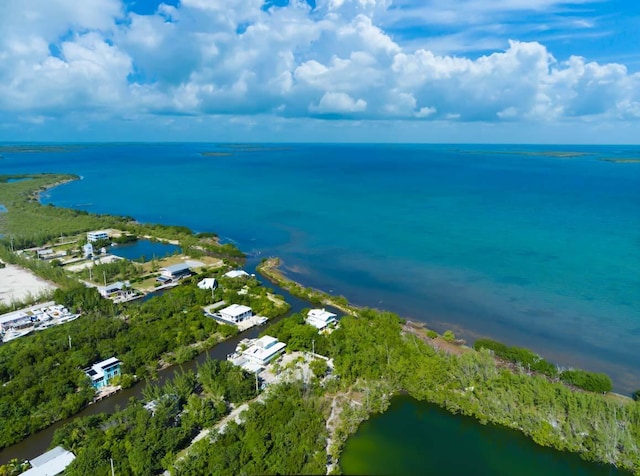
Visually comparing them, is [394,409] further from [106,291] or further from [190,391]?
[106,291]

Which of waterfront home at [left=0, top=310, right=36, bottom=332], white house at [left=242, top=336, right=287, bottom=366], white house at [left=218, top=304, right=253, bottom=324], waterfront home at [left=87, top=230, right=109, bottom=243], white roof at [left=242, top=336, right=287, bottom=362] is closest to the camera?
white house at [left=242, top=336, right=287, bottom=366]

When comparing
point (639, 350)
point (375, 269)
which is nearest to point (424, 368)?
point (639, 350)

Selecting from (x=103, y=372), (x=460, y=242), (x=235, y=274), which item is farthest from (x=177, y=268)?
(x=460, y=242)

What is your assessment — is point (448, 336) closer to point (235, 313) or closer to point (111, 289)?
point (235, 313)

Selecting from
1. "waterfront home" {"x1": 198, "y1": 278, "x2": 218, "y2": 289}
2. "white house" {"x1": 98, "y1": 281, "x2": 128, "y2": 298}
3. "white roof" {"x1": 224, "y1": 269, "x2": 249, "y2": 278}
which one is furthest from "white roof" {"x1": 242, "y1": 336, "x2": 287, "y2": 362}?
"white house" {"x1": 98, "y1": 281, "x2": 128, "y2": 298}

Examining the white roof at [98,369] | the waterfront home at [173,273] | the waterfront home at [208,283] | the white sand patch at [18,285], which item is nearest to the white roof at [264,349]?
the white roof at [98,369]

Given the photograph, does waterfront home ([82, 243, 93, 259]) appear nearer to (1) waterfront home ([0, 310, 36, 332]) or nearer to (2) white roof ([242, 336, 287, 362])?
(1) waterfront home ([0, 310, 36, 332])
